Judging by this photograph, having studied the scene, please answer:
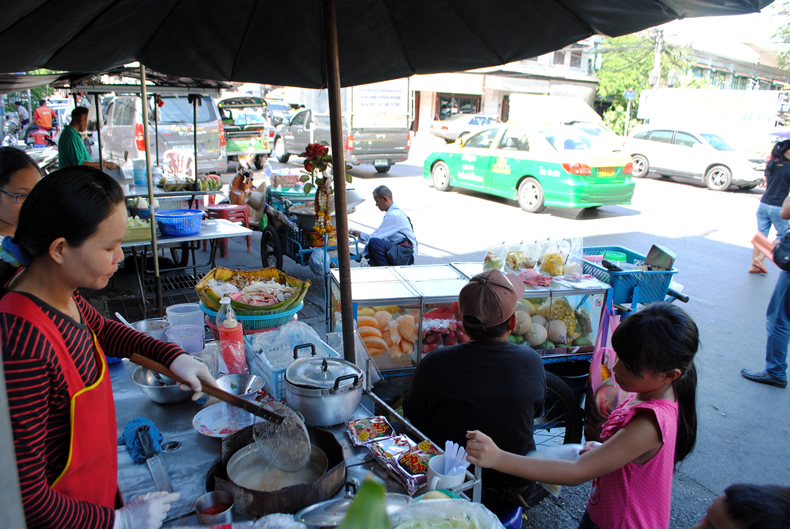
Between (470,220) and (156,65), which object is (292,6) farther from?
(470,220)

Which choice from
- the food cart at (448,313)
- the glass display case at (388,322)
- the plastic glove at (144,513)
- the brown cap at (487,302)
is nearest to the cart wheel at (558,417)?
the food cart at (448,313)

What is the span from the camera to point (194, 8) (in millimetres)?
2426

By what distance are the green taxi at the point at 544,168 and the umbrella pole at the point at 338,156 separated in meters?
8.47

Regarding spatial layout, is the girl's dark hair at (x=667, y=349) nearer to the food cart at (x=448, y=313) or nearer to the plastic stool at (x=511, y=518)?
the plastic stool at (x=511, y=518)

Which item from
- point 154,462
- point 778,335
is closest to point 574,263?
point 778,335

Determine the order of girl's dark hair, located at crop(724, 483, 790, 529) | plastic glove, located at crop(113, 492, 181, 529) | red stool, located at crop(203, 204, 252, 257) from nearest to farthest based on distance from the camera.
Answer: girl's dark hair, located at crop(724, 483, 790, 529)
plastic glove, located at crop(113, 492, 181, 529)
red stool, located at crop(203, 204, 252, 257)

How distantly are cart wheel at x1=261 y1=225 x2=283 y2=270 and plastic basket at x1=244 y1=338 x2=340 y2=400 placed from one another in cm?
388

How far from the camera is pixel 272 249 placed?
6.87 m

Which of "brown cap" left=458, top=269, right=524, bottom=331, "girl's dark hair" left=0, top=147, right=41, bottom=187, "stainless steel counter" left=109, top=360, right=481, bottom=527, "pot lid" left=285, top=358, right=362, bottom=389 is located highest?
"girl's dark hair" left=0, top=147, right=41, bottom=187

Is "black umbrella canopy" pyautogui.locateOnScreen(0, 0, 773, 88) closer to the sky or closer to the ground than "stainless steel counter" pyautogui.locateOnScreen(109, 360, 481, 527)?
closer to the sky

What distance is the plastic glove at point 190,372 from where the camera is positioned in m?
1.68

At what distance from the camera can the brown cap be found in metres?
2.16

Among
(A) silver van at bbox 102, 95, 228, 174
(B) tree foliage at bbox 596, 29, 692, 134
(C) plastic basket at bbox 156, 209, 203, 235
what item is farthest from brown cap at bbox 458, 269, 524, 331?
(B) tree foliage at bbox 596, 29, 692, 134

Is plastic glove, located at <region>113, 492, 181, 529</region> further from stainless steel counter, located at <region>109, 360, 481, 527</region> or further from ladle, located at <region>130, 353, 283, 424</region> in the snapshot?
ladle, located at <region>130, 353, 283, 424</region>
